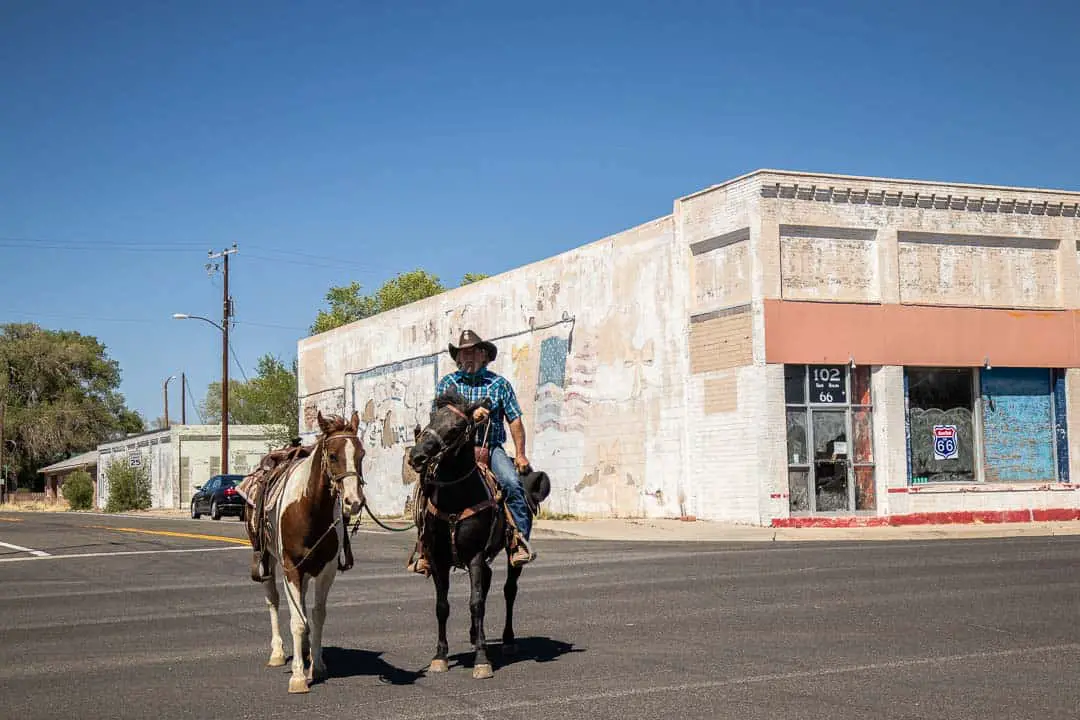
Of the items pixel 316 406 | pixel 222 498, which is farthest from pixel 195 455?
pixel 222 498

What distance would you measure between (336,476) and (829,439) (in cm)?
2300

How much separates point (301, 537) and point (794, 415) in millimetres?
22055

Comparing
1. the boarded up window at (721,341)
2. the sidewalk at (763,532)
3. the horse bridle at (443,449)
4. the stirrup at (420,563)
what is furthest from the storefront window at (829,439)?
the horse bridle at (443,449)

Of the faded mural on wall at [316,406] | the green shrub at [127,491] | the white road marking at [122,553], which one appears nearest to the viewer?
the white road marking at [122,553]

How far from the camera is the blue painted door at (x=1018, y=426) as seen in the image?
31391 millimetres

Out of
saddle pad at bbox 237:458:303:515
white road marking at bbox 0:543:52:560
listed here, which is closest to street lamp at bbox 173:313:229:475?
white road marking at bbox 0:543:52:560

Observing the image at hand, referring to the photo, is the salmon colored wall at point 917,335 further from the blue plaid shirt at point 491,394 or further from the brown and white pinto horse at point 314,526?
the brown and white pinto horse at point 314,526

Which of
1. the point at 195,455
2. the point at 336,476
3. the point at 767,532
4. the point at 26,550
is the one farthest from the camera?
the point at 195,455

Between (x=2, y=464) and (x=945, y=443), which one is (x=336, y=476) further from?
(x=2, y=464)

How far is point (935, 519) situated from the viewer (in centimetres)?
2994

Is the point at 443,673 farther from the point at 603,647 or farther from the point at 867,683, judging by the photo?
the point at 867,683

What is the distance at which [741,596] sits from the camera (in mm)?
13656

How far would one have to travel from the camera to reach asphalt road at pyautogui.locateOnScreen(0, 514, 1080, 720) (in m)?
7.82

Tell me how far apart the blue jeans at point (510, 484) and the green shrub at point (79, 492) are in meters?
63.1
